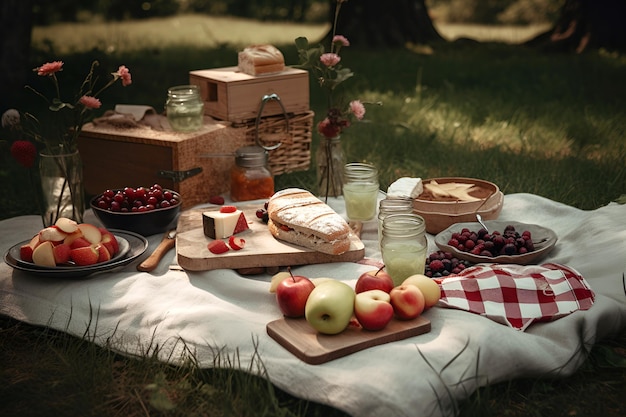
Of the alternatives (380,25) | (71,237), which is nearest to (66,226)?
(71,237)

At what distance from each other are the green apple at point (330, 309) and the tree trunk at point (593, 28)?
26.3 ft

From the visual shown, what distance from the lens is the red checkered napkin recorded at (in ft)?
9.82

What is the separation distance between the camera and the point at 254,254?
3.36m

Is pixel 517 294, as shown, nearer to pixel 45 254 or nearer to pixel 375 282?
pixel 375 282

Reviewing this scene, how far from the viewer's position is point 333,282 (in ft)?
9.34

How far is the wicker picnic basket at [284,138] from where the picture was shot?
4711mm

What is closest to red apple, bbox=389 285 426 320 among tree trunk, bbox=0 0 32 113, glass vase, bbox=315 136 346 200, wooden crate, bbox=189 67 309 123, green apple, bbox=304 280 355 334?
green apple, bbox=304 280 355 334

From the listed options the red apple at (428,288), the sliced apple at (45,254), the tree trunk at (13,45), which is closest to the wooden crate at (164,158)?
the sliced apple at (45,254)

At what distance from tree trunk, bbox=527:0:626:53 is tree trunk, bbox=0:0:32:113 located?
6195mm

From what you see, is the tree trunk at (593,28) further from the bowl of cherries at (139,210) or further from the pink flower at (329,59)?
the bowl of cherries at (139,210)

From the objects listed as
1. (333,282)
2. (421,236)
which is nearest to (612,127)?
(421,236)

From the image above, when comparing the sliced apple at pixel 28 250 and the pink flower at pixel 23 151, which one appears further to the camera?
the pink flower at pixel 23 151

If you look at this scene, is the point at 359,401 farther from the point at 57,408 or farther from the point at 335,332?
the point at 57,408

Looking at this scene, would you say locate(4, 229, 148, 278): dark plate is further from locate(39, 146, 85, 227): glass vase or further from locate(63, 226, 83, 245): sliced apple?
locate(39, 146, 85, 227): glass vase
